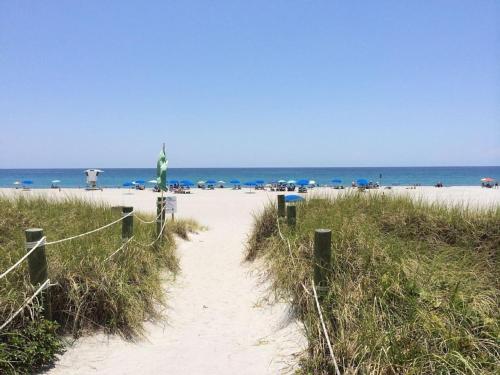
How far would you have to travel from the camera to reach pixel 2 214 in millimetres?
6961

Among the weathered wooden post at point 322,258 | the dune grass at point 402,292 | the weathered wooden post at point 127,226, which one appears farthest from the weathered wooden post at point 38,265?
the weathered wooden post at point 322,258

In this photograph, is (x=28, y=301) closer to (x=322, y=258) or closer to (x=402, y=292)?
(x=322, y=258)

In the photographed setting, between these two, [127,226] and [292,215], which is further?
[292,215]

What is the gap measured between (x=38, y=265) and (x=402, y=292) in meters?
3.89

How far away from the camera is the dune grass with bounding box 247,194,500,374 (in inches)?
122

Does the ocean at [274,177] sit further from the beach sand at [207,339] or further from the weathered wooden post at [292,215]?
the beach sand at [207,339]

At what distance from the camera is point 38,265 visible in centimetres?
404

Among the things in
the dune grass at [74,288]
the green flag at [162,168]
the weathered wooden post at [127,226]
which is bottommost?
the dune grass at [74,288]

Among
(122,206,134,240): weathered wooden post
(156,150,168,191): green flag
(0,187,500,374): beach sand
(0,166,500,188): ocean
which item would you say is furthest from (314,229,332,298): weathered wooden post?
(0,166,500,188): ocean

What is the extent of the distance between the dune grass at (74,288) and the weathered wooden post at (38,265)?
116mm

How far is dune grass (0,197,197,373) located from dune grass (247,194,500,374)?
217 cm

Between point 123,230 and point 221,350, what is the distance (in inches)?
110

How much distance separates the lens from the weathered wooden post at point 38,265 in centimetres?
399

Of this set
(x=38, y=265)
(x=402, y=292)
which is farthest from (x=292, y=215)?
(x=38, y=265)
